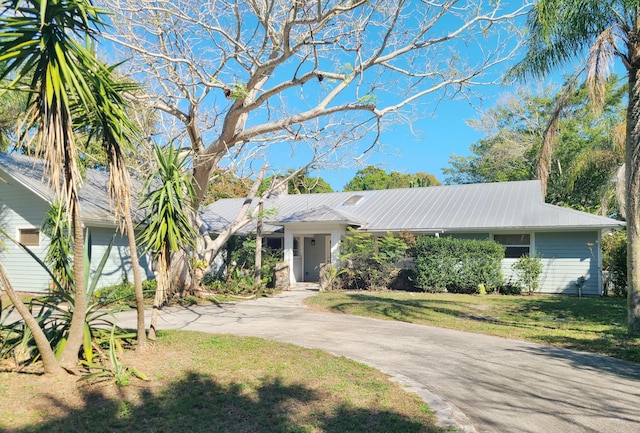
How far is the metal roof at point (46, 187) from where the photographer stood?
16.1 metres

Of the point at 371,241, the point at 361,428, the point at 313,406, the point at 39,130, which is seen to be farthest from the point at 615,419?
the point at 371,241

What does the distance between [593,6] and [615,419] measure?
9.02 metres

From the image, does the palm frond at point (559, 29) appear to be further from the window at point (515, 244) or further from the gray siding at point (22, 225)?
the gray siding at point (22, 225)

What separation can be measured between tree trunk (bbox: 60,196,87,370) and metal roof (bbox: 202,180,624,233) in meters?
12.9

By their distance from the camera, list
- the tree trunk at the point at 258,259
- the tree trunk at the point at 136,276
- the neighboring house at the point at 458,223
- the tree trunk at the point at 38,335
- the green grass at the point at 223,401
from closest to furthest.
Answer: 1. the green grass at the point at 223,401
2. the tree trunk at the point at 38,335
3. the tree trunk at the point at 136,276
4. the neighboring house at the point at 458,223
5. the tree trunk at the point at 258,259

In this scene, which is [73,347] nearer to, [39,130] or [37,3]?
[39,130]

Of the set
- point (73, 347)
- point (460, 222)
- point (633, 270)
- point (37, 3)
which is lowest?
point (73, 347)

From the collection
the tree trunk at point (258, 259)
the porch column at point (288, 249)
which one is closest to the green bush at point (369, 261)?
the porch column at point (288, 249)

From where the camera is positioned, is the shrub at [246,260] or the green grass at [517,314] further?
the shrub at [246,260]

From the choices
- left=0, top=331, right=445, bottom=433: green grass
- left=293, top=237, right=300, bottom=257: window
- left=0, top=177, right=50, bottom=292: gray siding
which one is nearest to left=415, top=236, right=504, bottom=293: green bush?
left=293, top=237, right=300, bottom=257: window

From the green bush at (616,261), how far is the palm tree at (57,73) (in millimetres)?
18241

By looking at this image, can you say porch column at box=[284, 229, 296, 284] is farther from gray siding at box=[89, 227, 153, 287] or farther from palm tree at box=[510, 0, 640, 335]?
palm tree at box=[510, 0, 640, 335]

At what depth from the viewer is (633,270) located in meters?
9.75

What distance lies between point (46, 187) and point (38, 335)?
41.5ft
